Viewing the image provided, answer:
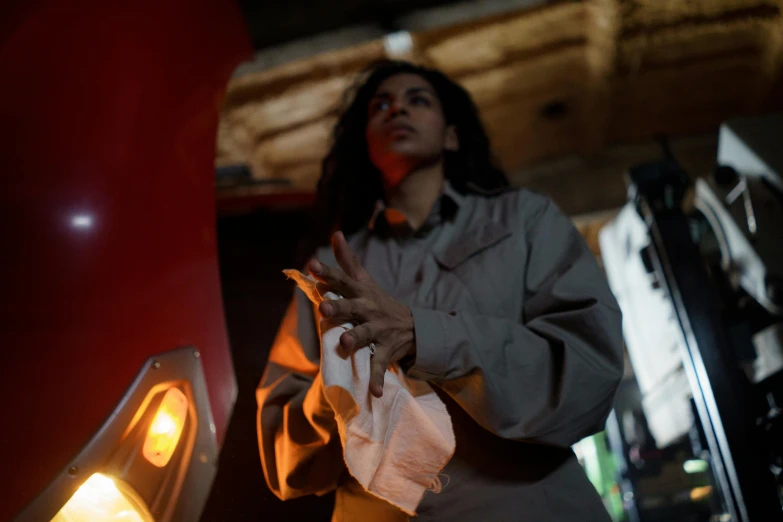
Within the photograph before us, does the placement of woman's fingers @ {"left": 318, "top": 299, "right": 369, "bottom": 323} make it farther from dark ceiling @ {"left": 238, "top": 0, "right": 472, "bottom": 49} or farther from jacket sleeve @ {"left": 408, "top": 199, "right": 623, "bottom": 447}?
dark ceiling @ {"left": 238, "top": 0, "right": 472, "bottom": 49}

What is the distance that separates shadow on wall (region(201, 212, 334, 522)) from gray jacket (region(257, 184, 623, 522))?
0.05 m

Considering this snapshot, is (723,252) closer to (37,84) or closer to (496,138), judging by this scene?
(496,138)

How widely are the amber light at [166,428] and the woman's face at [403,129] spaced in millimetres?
783

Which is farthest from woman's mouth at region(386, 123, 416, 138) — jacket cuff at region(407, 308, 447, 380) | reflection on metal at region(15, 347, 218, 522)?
reflection on metal at region(15, 347, 218, 522)

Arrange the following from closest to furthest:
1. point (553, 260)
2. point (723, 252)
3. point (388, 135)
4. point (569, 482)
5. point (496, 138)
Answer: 1. point (569, 482)
2. point (553, 260)
3. point (388, 135)
4. point (723, 252)
5. point (496, 138)

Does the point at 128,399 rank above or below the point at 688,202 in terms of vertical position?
below

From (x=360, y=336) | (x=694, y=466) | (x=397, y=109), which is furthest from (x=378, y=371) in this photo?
(x=694, y=466)

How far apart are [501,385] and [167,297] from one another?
50 cm

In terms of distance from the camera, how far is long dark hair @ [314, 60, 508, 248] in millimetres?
1591

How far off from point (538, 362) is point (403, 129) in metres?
0.71

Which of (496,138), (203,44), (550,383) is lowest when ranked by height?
(550,383)

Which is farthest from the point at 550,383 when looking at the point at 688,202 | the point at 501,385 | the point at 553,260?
the point at 688,202

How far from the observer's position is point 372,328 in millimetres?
725

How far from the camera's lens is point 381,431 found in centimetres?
69
